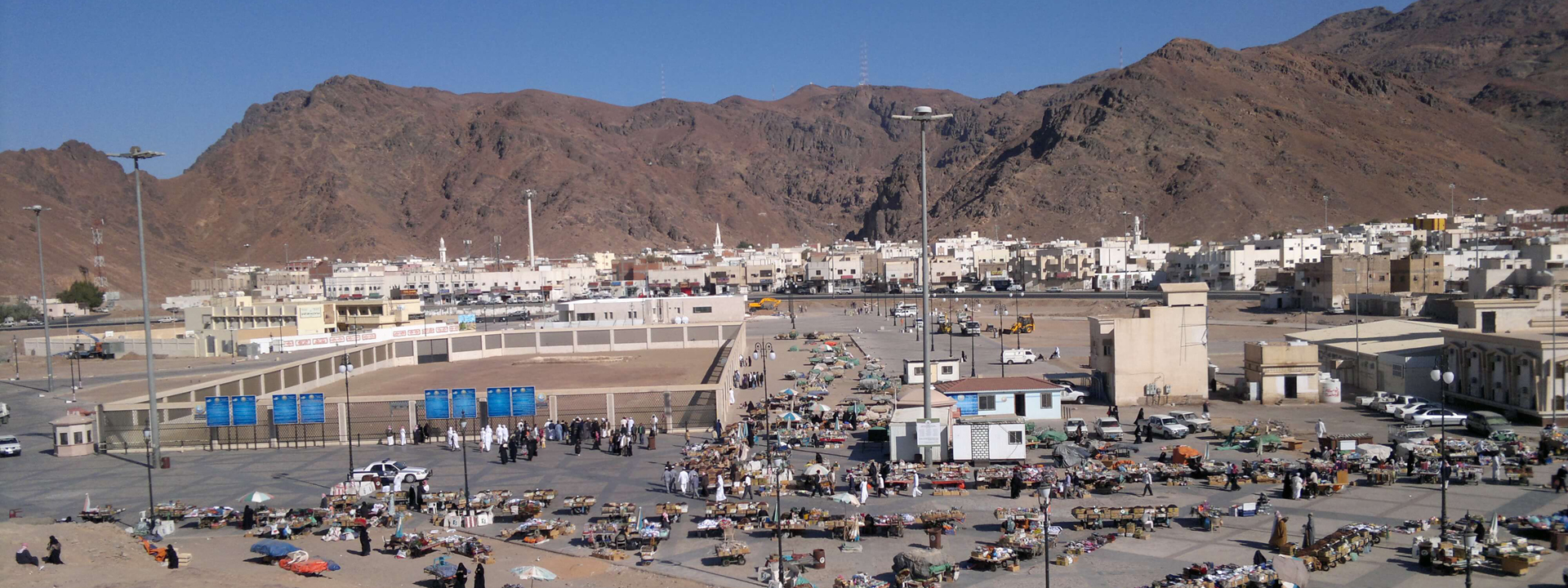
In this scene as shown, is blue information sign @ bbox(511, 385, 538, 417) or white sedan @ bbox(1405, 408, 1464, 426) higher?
blue information sign @ bbox(511, 385, 538, 417)

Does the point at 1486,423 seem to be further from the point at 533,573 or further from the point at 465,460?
the point at 465,460

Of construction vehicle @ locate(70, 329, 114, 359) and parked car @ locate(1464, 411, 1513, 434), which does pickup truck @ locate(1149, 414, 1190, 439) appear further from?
construction vehicle @ locate(70, 329, 114, 359)

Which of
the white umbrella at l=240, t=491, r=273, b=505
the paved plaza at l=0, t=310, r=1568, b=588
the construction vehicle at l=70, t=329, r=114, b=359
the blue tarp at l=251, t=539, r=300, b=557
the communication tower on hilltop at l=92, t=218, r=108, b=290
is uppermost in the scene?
the communication tower on hilltop at l=92, t=218, r=108, b=290

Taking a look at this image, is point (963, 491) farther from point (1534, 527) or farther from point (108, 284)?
point (108, 284)

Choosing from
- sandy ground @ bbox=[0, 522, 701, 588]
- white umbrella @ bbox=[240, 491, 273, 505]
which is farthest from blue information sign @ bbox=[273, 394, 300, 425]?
sandy ground @ bbox=[0, 522, 701, 588]

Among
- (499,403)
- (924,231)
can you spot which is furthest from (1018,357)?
(499,403)

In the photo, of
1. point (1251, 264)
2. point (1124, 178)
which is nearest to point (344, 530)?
point (1251, 264)
